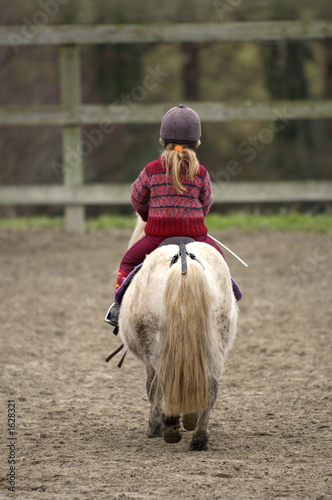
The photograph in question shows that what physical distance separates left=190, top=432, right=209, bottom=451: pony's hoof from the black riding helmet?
4.55ft

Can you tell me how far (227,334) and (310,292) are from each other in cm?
351

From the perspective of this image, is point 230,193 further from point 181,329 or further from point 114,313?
point 181,329

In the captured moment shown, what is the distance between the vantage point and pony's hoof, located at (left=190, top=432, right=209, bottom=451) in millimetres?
3186

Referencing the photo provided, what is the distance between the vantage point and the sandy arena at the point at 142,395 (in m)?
2.79

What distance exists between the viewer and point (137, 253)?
3.46m

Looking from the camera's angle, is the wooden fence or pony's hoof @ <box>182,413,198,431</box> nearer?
pony's hoof @ <box>182,413,198,431</box>

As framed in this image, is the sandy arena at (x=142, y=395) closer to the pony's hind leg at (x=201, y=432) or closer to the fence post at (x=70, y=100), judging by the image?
the pony's hind leg at (x=201, y=432)

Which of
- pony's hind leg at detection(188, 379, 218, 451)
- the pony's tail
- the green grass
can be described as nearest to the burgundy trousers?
the pony's tail

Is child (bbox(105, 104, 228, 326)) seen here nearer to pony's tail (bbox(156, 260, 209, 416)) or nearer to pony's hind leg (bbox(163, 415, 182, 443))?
pony's tail (bbox(156, 260, 209, 416))

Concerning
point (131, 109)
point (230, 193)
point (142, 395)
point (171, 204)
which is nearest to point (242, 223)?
point (230, 193)

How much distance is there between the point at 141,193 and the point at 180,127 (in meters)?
0.38

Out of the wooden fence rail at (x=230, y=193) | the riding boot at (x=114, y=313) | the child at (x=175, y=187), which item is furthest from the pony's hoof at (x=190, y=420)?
the wooden fence rail at (x=230, y=193)

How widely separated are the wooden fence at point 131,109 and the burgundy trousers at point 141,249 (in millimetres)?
5427

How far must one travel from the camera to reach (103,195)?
9078 millimetres
